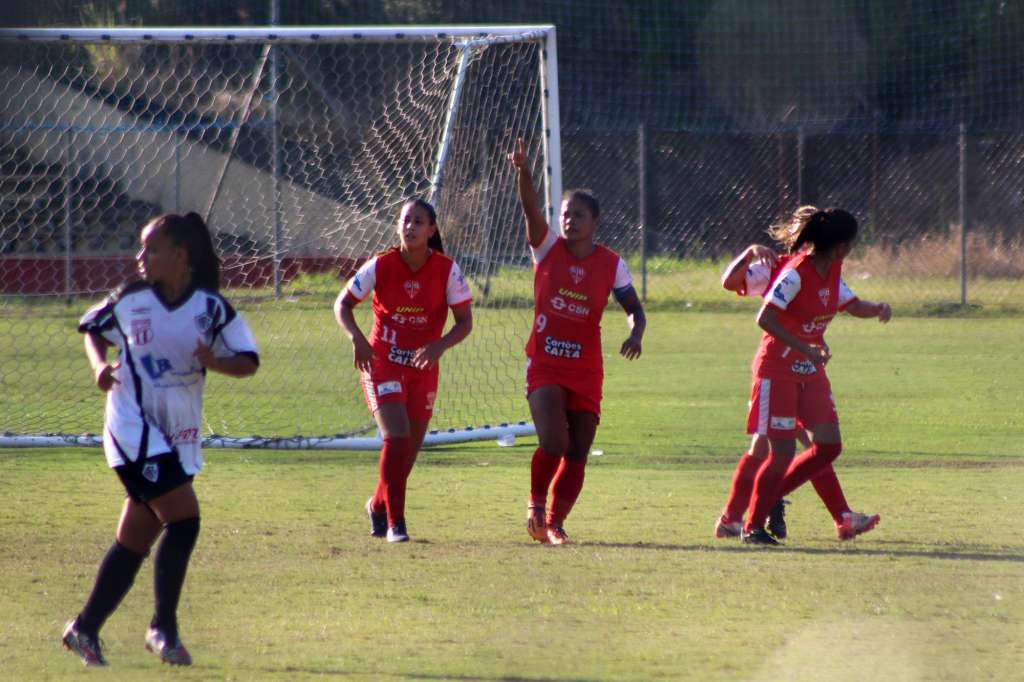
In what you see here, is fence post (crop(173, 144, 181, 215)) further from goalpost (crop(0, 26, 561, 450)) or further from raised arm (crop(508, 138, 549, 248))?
raised arm (crop(508, 138, 549, 248))

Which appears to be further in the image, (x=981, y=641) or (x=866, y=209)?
(x=866, y=209)

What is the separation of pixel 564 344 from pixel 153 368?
271 centimetres

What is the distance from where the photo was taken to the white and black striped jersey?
16.4ft

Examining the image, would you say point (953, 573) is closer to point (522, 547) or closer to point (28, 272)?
point (522, 547)

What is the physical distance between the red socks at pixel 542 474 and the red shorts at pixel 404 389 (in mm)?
663

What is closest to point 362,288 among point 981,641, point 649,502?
point 649,502

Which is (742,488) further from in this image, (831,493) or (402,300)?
(402,300)

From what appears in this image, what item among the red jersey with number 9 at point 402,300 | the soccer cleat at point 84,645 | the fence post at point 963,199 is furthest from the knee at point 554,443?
the fence post at point 963,199

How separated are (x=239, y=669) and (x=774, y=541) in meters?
3.26

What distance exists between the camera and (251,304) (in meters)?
13.8

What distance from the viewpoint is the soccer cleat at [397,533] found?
730cm

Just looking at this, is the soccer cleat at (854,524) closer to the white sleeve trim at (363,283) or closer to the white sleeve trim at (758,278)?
the white sleeve trim at (758,278)

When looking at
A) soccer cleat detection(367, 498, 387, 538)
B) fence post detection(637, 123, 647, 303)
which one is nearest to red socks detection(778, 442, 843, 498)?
soccer cleat detection(367, 498, 387, 538)

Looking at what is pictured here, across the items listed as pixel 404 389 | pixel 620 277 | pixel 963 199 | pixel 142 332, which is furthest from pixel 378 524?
pixel 963 199
